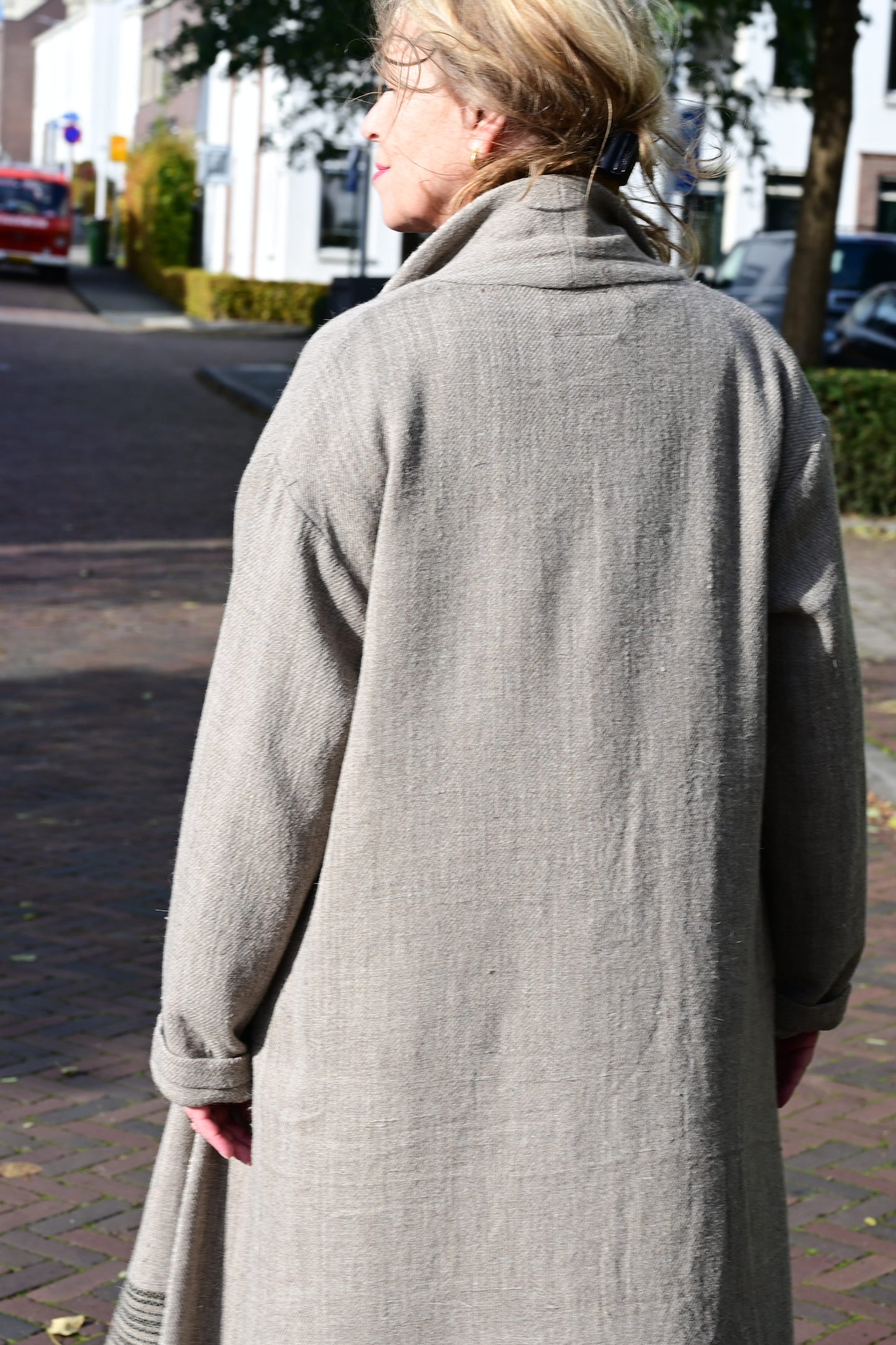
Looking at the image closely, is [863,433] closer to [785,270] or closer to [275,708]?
[785,270]

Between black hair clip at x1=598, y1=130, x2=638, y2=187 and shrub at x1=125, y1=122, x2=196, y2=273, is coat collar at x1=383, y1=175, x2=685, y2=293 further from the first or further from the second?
shrub at x1=125, y1=122, x2=196, y2=273

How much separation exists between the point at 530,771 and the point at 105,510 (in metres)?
11.4

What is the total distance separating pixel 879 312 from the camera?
1630 cm

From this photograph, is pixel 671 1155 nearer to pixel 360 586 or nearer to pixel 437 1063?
pixel 437 1063

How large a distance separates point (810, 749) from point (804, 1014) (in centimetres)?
29

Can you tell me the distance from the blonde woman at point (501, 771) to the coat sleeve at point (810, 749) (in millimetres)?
31

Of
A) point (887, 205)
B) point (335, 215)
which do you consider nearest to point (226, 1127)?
point (887, 205)

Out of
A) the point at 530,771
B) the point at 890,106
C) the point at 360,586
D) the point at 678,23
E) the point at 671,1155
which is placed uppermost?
the point at 890,106

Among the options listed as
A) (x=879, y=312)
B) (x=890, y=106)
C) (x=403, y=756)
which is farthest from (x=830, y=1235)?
(x=890, y=106)

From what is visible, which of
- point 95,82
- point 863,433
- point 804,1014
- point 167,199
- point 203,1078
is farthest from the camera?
point 95,82

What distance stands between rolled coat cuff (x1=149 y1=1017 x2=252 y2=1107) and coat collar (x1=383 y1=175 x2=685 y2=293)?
27.8 inches

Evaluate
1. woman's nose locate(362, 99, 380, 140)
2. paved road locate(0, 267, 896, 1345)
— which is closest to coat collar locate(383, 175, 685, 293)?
woman's nose locate(362, 99, 380, 140)

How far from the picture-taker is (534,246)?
160cm

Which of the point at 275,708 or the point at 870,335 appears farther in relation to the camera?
the point at 870,335
